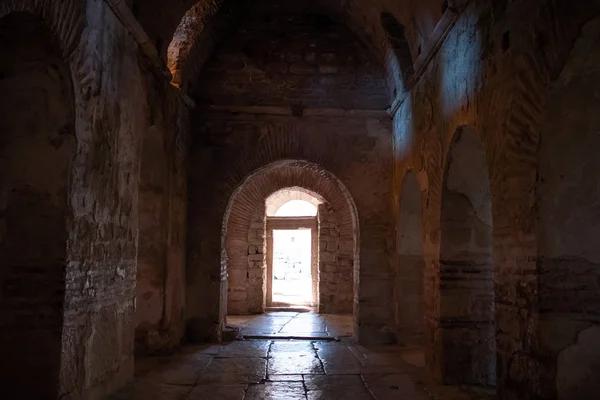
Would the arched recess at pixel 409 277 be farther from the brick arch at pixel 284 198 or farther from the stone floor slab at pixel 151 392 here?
the brick arch at pixel 284 198

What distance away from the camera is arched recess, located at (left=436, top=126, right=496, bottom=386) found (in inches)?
180

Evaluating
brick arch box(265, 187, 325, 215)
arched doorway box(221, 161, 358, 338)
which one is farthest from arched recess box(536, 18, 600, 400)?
brick arch box(265, 187, 325, 215)

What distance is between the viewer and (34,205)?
3406mm

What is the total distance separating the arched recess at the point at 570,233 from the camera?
2844 millimetres

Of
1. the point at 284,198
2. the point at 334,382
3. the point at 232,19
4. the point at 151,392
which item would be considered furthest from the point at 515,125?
the point at 284,198

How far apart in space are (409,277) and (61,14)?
5097 mm

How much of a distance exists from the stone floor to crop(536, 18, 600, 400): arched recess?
1.55 meters

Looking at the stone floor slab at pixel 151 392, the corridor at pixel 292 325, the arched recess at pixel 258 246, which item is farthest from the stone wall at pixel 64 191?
the arched recess at pixel 258 246

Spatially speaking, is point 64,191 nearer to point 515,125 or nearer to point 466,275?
point 515,125

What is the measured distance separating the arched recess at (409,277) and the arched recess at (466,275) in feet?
6.63

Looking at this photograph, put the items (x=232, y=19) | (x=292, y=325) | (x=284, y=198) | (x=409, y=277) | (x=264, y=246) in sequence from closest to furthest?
1. (x=409, y=277)
2. (x=232, y=19)
3. (x=292, y=325)
4. (x=264, y=246)
5. (x=284, y=198)

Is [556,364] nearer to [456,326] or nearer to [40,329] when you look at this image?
[456,326]

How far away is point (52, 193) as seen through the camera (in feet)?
11.2

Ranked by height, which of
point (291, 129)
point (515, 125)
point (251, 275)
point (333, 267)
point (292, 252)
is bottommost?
point (251, 275)
